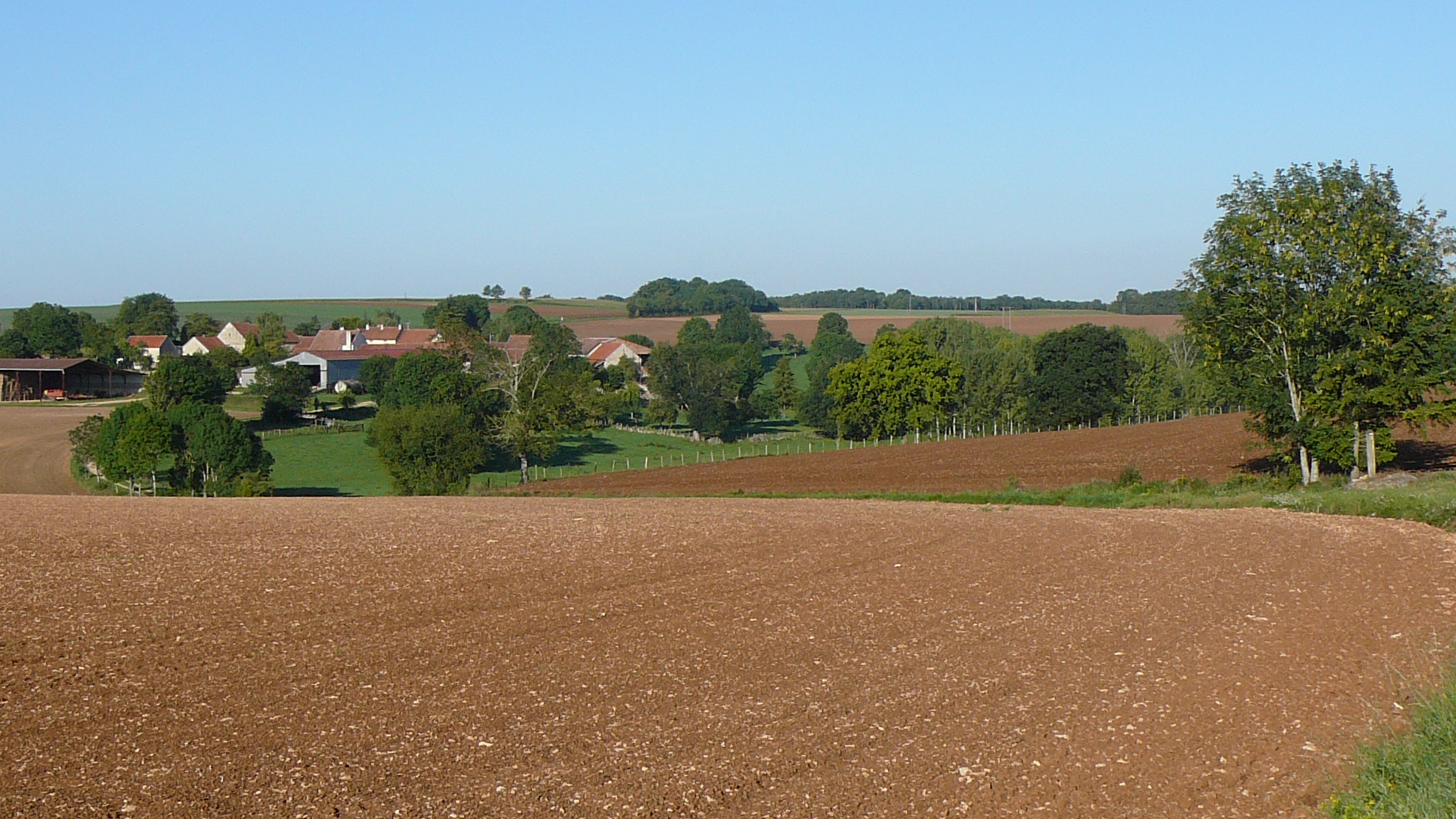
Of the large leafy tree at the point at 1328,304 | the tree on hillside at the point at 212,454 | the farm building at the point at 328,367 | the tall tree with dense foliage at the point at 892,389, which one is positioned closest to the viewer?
the large leafy tree at the point at 1328,304

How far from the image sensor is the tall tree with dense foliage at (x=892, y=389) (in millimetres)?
91312

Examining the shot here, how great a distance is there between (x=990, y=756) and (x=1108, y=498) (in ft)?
83.0

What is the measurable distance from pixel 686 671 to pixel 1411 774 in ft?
22.2

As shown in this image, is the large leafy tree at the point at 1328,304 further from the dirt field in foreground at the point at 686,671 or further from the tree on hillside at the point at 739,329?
the tree on hillside at the point at 739,329

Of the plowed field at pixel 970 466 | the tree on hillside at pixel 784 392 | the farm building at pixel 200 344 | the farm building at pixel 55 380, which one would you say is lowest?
the plowed field at pixel 970 466

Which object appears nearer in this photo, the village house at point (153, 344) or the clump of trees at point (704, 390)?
the clump of trees at point (704, 390)

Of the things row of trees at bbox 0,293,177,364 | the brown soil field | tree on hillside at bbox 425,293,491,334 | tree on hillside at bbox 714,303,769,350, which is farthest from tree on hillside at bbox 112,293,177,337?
tree on hillside at bbox 714,303,769,350

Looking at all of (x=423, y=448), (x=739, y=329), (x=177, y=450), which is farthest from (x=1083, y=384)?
(x=739, y=329)

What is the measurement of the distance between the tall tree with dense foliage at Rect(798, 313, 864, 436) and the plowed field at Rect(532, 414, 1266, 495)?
27256mm

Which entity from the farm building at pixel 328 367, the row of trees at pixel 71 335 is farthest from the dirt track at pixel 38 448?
the row of trees at pixel 71 335

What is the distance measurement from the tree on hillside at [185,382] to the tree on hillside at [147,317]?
213ft

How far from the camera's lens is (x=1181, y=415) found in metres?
104

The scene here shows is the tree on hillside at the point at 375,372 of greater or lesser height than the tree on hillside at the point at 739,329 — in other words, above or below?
below

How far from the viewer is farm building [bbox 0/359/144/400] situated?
109938 millimetres
